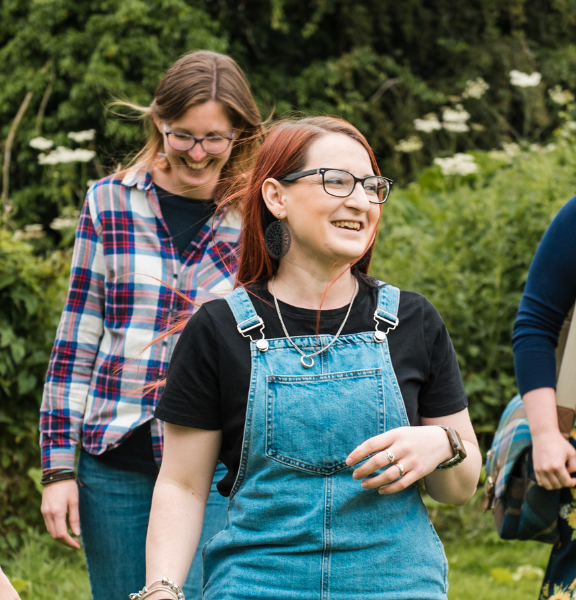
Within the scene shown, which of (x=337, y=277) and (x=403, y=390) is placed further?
(x=337, y=277)

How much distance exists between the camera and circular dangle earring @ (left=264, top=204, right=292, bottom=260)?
67.7 inches

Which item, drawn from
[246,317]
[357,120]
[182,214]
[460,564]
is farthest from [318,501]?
[357,120]

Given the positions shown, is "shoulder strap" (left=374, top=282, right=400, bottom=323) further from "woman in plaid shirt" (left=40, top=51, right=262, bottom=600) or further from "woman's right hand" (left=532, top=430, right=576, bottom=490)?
"woman's right hand" (left=532, top=430, right=576, bottom=490)

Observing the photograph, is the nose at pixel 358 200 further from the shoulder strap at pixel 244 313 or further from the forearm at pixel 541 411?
the forearm at pixel 541 411

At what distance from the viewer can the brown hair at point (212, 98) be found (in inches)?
92.4

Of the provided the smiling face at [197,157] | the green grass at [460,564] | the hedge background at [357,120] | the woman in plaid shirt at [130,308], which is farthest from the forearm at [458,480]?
the green grass at [460,564]

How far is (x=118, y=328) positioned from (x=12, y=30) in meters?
8.78

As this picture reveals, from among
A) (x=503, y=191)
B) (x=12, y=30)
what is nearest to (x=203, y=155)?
(x=503, y=191)

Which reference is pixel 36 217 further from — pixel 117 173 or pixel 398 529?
pixel 398 529

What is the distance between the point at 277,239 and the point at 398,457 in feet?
1.89

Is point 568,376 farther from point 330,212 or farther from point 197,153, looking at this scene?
point 197,153

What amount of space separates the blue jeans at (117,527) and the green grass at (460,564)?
4.57ft

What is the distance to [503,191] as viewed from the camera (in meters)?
5.45

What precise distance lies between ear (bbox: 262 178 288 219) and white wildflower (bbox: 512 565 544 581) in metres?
3.01
